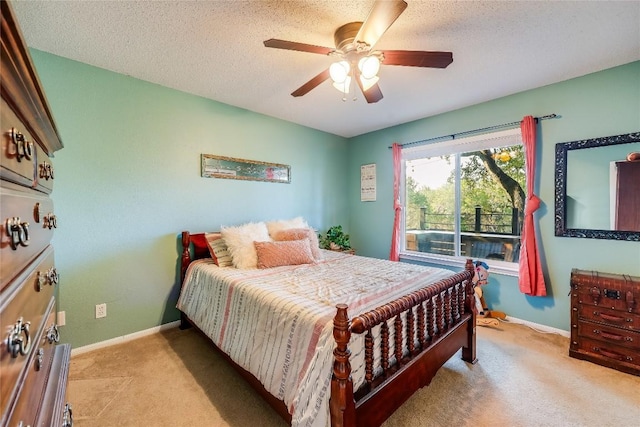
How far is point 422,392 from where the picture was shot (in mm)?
1830

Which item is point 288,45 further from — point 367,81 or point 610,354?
point 610,354

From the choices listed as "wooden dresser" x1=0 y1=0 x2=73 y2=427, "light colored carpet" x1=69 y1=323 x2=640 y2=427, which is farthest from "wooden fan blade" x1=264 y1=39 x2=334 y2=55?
"light colored carpet" x1=69 y1=323 x2=640 y2=427

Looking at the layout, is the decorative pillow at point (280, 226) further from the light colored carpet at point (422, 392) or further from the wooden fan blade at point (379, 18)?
the wooden fan blade at point (379, 18)

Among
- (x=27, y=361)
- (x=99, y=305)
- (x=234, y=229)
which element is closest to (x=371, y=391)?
(x=27, y=361)

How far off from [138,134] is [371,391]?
114 inches

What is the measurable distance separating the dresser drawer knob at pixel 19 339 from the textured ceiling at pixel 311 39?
1871mm

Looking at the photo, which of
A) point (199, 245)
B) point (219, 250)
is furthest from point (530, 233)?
point (199, 245)

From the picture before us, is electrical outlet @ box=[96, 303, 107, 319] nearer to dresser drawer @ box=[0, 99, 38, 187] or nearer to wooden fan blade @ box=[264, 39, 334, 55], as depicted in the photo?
dresser drawer @ box=[0, 99, 38, 187]

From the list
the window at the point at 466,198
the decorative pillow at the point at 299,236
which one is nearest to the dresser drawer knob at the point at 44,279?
the decorative pillow at the point at 299,236

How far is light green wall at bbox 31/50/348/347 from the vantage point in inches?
89.3

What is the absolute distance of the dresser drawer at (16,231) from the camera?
0.55 meters

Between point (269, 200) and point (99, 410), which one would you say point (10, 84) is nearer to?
point (99, 410)

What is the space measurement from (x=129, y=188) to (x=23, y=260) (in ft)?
7.16

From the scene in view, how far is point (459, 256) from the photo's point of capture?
3.48 m
